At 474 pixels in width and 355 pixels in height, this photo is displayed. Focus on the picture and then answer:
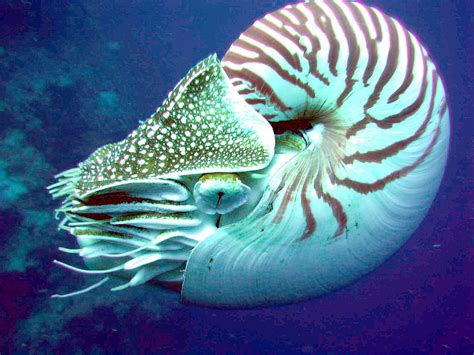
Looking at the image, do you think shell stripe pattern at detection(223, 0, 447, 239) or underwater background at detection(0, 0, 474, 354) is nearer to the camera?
shell stripe pattern at detection(223, 0, 447, 239)

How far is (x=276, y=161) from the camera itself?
2062 mm

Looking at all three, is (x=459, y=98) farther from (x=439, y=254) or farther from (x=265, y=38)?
(x=265, y=38)

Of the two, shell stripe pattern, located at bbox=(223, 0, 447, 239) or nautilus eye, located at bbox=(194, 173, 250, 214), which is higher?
shell stripe pattern, located at bbox=(223, 0, 447, 239)

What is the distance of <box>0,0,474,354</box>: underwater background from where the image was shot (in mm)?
7156

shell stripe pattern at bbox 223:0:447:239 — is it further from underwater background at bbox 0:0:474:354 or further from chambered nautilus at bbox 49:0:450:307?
underwater background at bbox 0:0:474:354

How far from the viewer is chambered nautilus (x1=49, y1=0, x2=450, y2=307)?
1.88m

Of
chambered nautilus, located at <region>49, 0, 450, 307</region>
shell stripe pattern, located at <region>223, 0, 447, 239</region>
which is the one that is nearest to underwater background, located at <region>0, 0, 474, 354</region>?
chambered nautilus, located at <region>49, 0, 450, 307</region>

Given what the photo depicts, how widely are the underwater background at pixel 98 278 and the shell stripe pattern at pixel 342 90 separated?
3.04 meters

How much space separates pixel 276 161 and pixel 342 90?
0.46 m

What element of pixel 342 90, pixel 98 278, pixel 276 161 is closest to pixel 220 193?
pixel 276 161

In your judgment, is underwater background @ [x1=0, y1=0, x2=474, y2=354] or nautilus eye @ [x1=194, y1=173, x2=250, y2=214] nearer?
nautilus eye @ [x1=194, y1=173, x2=250, y2=214]

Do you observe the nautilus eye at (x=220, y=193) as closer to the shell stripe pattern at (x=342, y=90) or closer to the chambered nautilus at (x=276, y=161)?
the chambered nautilus at (x=276, y=161)

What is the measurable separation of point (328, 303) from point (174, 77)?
10.7m

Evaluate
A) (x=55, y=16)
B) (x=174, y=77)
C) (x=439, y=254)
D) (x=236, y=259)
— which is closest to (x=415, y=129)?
(x=236, y=259)
